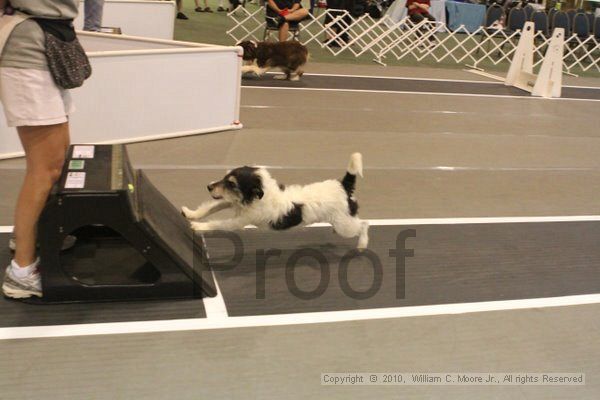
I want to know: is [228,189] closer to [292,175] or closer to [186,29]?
[292,175]

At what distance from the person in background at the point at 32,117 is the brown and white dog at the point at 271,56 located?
571 cm

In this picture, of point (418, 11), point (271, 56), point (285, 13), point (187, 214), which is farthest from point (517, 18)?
point (187, 214)

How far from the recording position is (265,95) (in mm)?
7289

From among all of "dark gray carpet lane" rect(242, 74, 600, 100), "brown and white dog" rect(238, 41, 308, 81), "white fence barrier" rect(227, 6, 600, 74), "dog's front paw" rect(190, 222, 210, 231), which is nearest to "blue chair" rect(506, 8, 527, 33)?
"white fence barrier" rect(227, 6, 600, 74)

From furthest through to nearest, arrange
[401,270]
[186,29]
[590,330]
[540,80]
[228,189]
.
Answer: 1. [186,29]
2. [540,80]
3. [401,270]
4. [228,189]
5. [590,330]

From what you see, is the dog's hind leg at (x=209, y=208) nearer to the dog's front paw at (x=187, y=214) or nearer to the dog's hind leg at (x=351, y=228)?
the dog's front paw at (x=187, y=214)

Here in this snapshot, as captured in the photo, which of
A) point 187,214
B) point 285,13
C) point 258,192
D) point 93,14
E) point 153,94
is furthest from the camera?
point 285,13

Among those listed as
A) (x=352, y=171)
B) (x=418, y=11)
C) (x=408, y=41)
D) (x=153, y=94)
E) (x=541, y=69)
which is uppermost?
(x=418, y=11)

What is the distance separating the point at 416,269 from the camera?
126 inches

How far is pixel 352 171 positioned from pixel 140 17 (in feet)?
21.5

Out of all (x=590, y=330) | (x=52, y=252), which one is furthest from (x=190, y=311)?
(x=590, y=330)

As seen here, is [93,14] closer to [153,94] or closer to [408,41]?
[153,94]

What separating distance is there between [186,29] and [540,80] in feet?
23.7

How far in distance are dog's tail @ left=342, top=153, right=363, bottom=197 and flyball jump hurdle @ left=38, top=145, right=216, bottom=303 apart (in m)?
0.84
